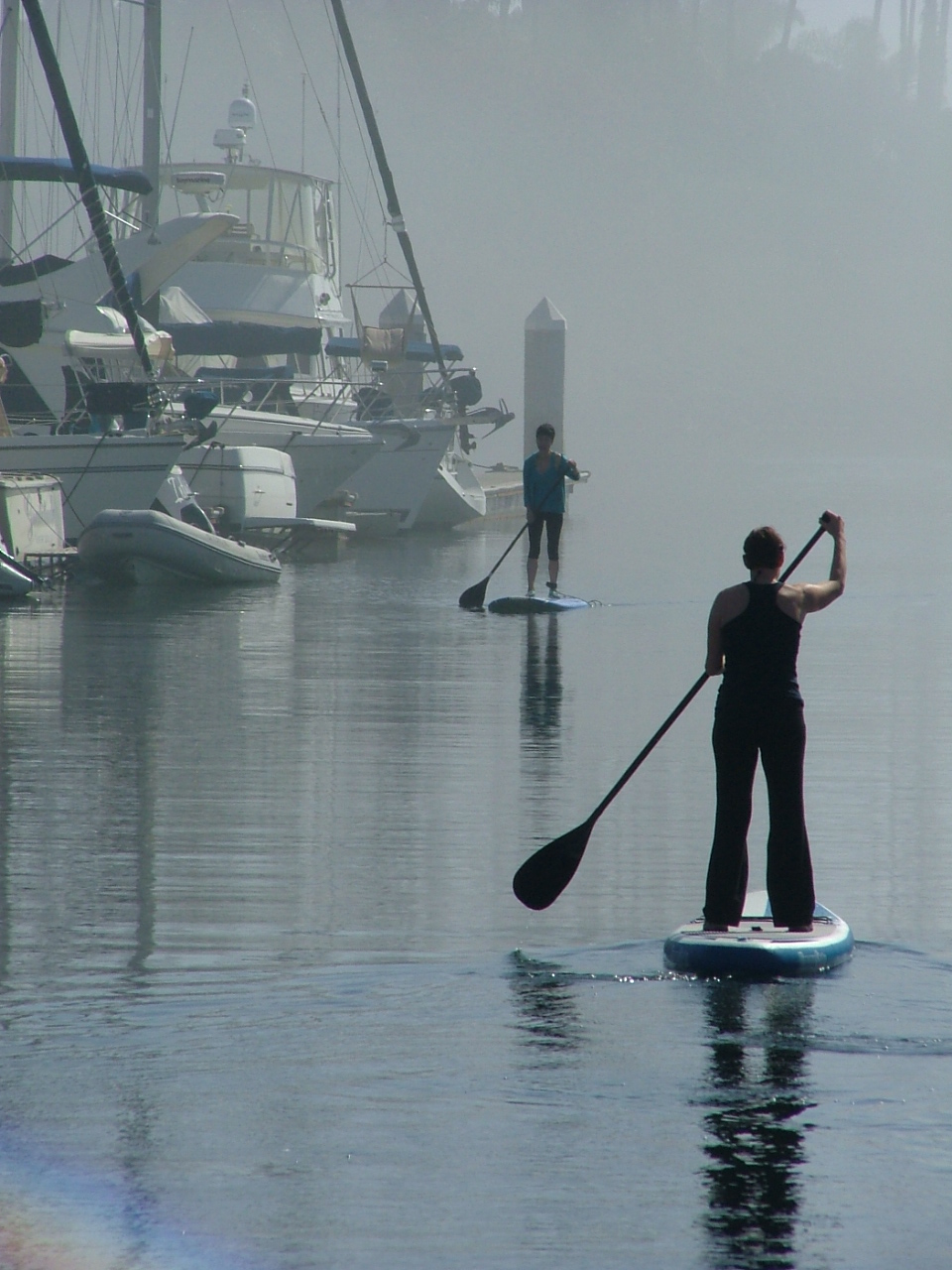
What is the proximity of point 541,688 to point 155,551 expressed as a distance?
8447mm

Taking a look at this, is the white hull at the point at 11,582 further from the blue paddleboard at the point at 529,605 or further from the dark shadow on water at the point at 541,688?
the dark shadow on water at the point at 541,688

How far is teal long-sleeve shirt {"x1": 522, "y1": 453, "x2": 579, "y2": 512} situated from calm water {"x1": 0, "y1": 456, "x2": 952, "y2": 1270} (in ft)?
16.8

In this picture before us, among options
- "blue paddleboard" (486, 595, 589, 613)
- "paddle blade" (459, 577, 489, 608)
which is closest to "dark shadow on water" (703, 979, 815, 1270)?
"blue paddleboard" (486, 595, 589, 613)

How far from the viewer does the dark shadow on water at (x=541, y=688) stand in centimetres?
1083

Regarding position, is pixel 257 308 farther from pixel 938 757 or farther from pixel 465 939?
pixel 465 939

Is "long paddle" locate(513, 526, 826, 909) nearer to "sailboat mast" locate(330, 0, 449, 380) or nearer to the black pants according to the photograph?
the black pants

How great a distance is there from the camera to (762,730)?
19.4ft

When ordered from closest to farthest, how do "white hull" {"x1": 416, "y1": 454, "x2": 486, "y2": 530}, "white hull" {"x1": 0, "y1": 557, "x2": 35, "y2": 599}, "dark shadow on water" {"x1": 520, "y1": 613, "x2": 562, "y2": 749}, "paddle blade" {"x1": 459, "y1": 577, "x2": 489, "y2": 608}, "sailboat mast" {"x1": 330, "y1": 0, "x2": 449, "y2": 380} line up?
"dark shadow on water" {"x1": 520, "y1": 613, "x2": 562, "y2": 749}
"paddle blade" {"x1": 459, "y1": 577, "x2": 489, "y2": 608}
"white hull" {"x1": 0, "y1": 557, "x2": 35, "y2": 599}
"white hull" {"x1": 416, "y1": 454, "x2": 486, "y2": 530}
"sailboat mast" {"x1": 330, "y1": 0, "x2": 449, "y2": 380}

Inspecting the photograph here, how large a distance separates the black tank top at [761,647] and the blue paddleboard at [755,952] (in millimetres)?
751

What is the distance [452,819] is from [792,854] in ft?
8.29

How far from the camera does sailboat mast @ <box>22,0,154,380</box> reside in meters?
24.2

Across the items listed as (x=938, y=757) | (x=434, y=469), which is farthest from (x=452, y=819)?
(x=434, y=469)

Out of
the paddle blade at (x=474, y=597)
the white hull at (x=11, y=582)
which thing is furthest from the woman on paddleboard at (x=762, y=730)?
the white hull at (x=11, y=582)

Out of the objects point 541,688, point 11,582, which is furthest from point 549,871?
point 11,582
